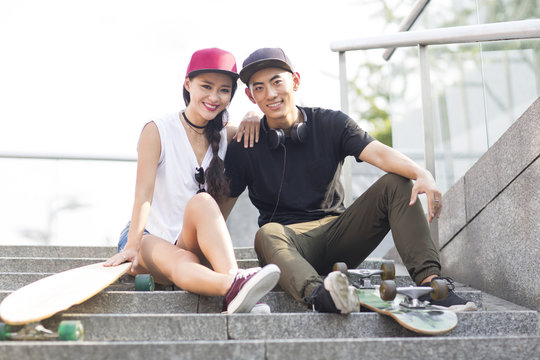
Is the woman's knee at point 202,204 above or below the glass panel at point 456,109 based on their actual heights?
below

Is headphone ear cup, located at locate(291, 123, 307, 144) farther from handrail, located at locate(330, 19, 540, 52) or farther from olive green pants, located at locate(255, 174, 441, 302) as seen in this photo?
handrail, located at locate(330, 19, 540, 52)

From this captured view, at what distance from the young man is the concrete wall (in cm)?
34

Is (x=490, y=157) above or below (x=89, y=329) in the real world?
above

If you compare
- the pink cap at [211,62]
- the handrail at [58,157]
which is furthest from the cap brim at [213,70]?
the handrail at [58,157]

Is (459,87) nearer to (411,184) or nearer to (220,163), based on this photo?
(411,184)

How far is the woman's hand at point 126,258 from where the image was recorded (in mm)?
2969

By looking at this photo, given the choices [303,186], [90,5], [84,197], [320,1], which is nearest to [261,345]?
[303,186]

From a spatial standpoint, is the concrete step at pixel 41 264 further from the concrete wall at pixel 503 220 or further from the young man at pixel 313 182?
the concrete wall at pixel 503 220

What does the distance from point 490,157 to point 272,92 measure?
44.7 inches

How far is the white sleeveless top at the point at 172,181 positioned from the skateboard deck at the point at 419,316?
1189mm

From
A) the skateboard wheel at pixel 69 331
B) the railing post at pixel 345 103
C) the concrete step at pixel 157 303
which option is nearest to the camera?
the skateboard wheel at pixel 69 331

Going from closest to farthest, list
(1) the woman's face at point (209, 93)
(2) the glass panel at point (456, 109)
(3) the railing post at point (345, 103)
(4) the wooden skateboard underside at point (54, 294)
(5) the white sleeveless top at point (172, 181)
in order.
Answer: (4) the wooden skateboard underside at point (54, 294) < (5) the white sleeveless top at point (172, 181) < (1) the woman's face at point (209, 93) < (3) the railing post at point (345, 103) < (2) the glass panel at point (456, 109)

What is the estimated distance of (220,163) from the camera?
3.39 metres

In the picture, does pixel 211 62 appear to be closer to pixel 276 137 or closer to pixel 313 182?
pixel 276 137
